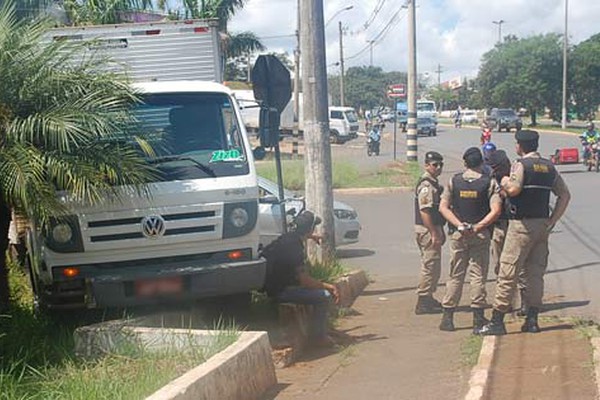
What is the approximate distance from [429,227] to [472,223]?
2.78 ft

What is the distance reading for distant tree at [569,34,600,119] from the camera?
231ft

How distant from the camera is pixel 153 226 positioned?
7.09 meters

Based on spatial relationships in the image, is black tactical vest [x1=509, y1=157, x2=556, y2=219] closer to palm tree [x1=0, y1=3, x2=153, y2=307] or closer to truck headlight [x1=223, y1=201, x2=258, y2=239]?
truck headlight [x1=223, y1=201, x2=258, y2=239]

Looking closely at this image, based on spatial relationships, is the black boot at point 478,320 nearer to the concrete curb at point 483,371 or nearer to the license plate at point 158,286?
the concrete curb at point 483,371

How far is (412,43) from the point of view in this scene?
93.9ft

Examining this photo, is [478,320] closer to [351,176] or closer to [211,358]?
[211,358]

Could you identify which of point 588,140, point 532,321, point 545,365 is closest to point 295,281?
point 532,321

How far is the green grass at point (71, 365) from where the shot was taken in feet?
16.7

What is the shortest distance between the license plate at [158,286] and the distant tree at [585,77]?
67653 mm

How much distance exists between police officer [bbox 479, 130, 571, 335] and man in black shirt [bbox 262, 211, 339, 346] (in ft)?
5.12

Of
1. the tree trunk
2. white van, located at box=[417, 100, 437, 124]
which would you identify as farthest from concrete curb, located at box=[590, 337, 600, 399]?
white van, located at box=[417, 100, 437, 124]

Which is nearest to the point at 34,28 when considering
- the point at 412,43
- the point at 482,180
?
the point at 482,180

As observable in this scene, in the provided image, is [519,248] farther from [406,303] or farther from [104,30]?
[104,30]

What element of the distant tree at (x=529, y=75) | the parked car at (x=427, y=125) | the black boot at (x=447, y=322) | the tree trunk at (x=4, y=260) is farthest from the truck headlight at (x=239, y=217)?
the distant tree at (x=529, y=75)
